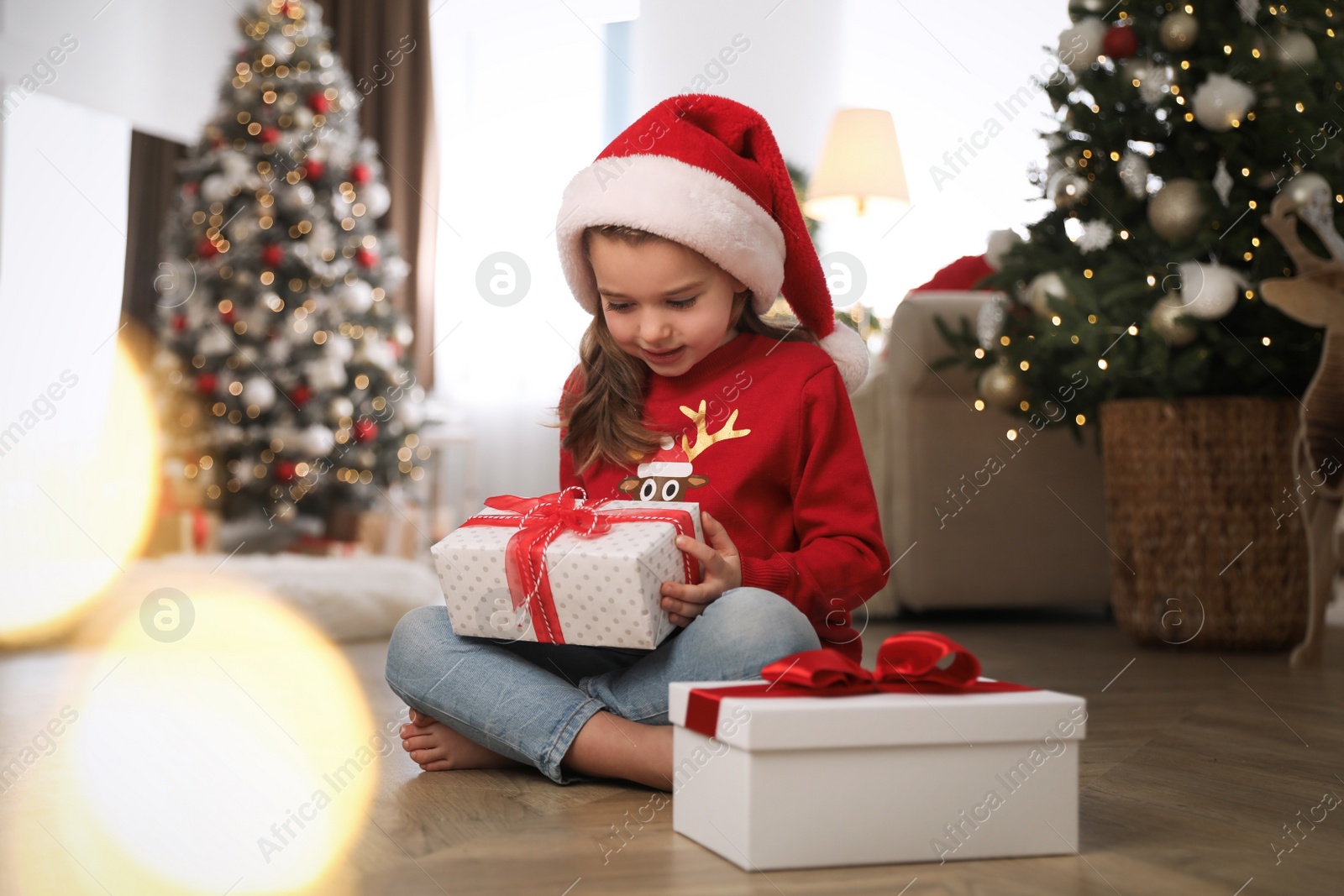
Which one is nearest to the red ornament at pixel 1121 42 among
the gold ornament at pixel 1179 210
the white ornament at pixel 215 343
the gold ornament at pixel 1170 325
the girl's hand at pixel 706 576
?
the gold ornament at pixel 1179 210

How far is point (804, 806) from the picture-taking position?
83 cm

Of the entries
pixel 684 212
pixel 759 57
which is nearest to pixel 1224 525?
pixel 684 212

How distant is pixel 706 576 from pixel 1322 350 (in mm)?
1483

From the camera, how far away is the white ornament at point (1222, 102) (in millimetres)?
2049

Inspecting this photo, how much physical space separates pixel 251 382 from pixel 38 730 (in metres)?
2.51

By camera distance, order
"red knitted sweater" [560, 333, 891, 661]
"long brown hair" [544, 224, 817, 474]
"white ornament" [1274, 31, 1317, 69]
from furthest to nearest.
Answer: "white ornament" [1274, 31, 1317, 69], "long brown hair" [544, 224, 817, 474], "red knitted sweater" [560, 333, 891, 661]

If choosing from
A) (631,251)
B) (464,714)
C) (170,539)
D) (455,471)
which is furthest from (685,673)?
(455,471)

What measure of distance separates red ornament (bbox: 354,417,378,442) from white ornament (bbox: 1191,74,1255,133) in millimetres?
2743

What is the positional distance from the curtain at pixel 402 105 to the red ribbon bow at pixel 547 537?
4218 millimetres

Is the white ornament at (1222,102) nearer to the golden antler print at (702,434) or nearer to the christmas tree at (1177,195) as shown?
the christmas tree at (1177,195)

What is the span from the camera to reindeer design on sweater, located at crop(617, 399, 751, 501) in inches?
46.9

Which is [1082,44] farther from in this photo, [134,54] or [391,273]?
[134,54]

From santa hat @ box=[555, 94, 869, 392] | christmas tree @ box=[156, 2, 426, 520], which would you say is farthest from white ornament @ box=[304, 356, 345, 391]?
santa hat @ box=[555, 94, 869, 392]

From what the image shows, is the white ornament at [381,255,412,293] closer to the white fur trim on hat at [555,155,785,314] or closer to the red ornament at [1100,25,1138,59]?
the red ornament at [1100,25,1138,59]
